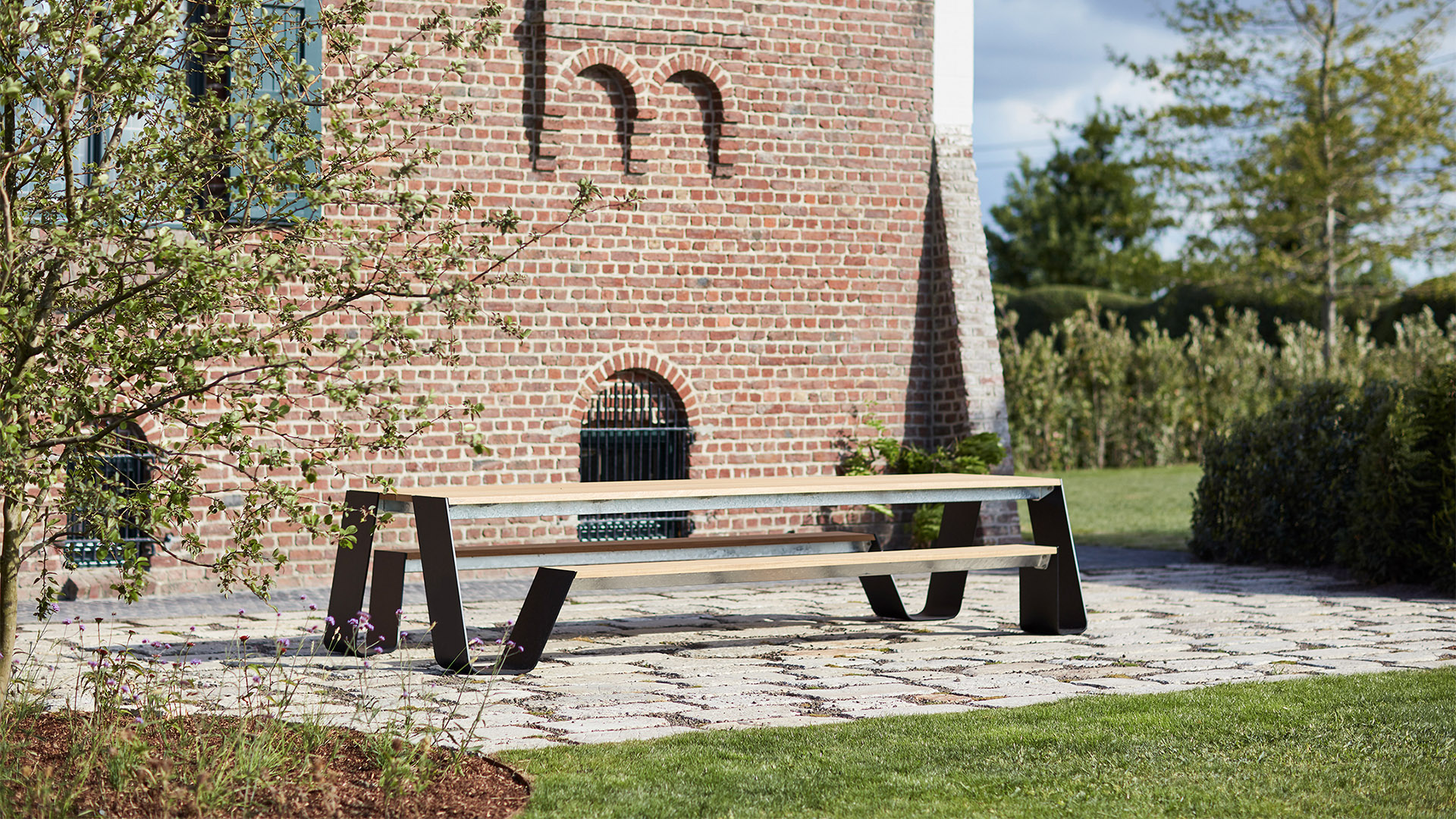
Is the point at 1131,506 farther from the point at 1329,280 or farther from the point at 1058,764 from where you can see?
the point at 1058,764

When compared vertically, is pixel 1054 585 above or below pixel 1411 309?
below

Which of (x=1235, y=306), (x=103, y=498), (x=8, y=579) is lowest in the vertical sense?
(x=8, y=579)

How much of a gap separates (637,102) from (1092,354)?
48.2 feet

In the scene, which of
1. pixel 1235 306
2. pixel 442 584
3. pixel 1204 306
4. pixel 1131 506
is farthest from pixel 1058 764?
pixel 1235 306

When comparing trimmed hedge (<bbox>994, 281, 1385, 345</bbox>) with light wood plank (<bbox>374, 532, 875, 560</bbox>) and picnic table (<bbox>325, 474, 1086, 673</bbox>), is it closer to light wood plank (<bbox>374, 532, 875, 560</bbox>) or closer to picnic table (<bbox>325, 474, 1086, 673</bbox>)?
light wood plank (<bbox>374, 532, 875, 560</bbox>)

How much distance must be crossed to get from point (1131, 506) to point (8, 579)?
1440 cm

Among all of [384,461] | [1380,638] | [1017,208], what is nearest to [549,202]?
[384,461]

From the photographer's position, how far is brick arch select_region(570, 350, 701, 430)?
1085cm

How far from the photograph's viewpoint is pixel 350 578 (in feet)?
23.1

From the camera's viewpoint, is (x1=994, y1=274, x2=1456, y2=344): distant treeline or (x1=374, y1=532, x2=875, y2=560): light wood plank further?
(x1=994, y1=274, x2=1456, y2=344): distant treeline

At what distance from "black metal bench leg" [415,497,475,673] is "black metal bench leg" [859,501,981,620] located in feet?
9.38

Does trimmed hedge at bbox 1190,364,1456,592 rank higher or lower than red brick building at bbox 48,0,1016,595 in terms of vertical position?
lower

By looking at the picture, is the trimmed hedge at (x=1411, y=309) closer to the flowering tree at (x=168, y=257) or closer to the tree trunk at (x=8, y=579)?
the flowering tree at (x=168, y=257)

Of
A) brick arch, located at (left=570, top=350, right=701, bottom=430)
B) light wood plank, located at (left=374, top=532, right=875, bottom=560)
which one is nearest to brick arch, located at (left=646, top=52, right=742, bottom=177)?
brick arch, located at (left=570, top=350, right=701, bottom=430)
